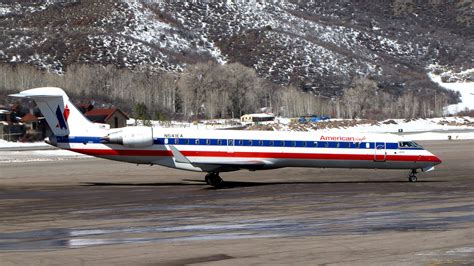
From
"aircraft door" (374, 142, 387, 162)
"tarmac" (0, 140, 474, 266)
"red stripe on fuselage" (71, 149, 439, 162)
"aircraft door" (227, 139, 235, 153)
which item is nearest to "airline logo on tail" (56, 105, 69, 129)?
"red stripe on fuselage" (71, 149, 439, 162)

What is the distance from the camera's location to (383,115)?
6329 inches

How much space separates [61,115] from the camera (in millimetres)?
37906

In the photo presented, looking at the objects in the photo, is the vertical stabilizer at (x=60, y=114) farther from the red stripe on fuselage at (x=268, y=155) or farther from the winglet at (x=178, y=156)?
the winglet at (x=178, y=156)

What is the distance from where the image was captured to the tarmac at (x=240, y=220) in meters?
17.9

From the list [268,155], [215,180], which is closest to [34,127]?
[215,180]

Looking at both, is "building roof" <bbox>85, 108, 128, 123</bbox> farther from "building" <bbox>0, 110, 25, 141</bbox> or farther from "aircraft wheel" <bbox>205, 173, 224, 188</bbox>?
"aircraft wheel" <bbox>205, 173, 224, 188</bbox>

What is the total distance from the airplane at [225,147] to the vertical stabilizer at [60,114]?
48 mm

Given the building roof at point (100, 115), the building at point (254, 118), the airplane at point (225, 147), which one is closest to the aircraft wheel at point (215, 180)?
the airplane at point (225, 147)

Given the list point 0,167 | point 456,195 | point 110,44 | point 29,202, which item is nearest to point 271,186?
point 456,195

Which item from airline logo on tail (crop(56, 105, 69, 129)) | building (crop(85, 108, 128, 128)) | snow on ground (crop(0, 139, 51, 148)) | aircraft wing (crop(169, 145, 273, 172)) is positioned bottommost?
aircraft wing (crop(169, 145, 273, 172))

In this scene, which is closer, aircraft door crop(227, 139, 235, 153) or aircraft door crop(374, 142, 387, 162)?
aircraft door crop(227, 139, 235, 153)

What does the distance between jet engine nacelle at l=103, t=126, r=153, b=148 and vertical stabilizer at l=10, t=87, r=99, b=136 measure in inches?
50.2

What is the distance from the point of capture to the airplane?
3669cm

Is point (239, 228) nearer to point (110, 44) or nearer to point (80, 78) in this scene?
point (80, 78)
